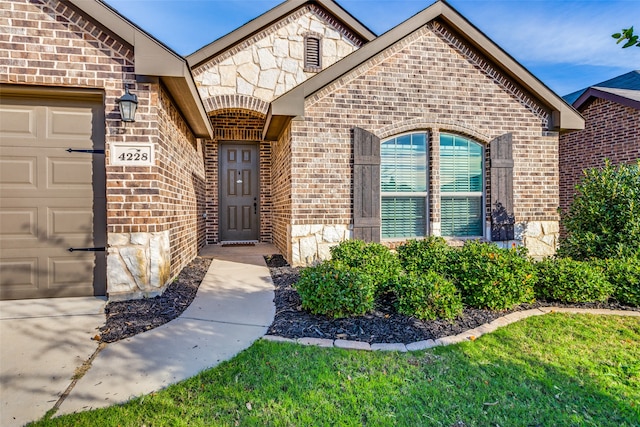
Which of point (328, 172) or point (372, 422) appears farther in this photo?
point (328, 172)

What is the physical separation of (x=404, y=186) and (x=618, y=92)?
25.4ft

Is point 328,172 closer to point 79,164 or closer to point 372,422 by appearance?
point 79,164

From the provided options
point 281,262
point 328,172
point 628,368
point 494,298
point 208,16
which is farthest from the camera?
point 208,16

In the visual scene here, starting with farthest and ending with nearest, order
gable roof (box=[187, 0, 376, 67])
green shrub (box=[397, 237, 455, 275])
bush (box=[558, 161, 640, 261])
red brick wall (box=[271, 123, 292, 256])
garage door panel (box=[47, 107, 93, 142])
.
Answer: gable roof (box=[187, 0, 376, 67]) → red brick wall (box=[271, 123, 292, 256]) → bush (box=[558, 161, 640, 261]) → green shrub (box=[397, 237, 455, 275]) → garage door panel (box=[47, 107, 93, 142])

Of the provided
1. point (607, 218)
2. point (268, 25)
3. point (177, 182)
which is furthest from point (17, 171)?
point (607, 218)

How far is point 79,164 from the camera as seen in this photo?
386 centimetres

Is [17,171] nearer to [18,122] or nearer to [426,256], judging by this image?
[18,122]

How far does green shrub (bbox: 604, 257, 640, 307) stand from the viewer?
13.1 feet

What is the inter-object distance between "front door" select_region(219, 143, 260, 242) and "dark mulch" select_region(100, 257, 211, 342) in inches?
168

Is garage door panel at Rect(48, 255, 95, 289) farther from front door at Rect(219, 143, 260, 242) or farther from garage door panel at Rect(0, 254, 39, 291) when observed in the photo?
front door at Rect(219, 143, 260, 242)

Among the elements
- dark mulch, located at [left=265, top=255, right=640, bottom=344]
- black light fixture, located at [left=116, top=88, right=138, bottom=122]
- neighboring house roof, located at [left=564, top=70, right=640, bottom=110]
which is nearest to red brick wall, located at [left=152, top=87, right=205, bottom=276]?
black light fixture, located at [left=116, top=88, right=138, bottom=122]

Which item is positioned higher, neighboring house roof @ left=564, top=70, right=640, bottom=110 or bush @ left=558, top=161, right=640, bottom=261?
neighboring house roof @ left=564, top=70, right=640, bottom=110

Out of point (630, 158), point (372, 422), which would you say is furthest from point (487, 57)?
point (372, 422)

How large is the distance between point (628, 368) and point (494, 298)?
1.23 metres
